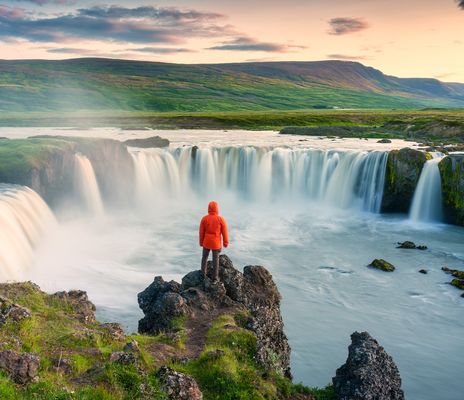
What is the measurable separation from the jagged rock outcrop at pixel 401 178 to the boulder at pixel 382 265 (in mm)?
14465

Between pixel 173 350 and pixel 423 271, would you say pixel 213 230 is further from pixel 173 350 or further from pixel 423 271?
pixel 423 271

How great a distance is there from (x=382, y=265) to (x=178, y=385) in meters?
21.2

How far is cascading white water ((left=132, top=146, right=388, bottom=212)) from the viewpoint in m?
46.7

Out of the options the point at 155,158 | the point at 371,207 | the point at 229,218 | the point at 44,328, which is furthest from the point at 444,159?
Answer: the point at 44,328

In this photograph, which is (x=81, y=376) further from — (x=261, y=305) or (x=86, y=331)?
(x=261, y=305)

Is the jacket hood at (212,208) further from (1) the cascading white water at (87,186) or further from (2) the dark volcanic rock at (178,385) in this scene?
(1) the cascading white water at (87,186)

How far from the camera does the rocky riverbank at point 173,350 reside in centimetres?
1030

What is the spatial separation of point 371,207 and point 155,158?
2171cm

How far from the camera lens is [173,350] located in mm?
13305

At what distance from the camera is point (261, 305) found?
17.7 meters

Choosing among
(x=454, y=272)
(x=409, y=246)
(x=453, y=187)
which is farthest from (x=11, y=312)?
(x=453, y=187)

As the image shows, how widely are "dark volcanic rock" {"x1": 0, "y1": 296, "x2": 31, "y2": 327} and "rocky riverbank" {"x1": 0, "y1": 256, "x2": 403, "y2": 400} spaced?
0.08 ft

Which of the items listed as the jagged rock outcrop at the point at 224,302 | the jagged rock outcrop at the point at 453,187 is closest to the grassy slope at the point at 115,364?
the jagged rock outcrop at the point at 224,302

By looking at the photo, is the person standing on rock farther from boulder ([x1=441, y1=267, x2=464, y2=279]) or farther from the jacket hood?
boulder ([x1=441, y1=267, x2=464, y2=279])
